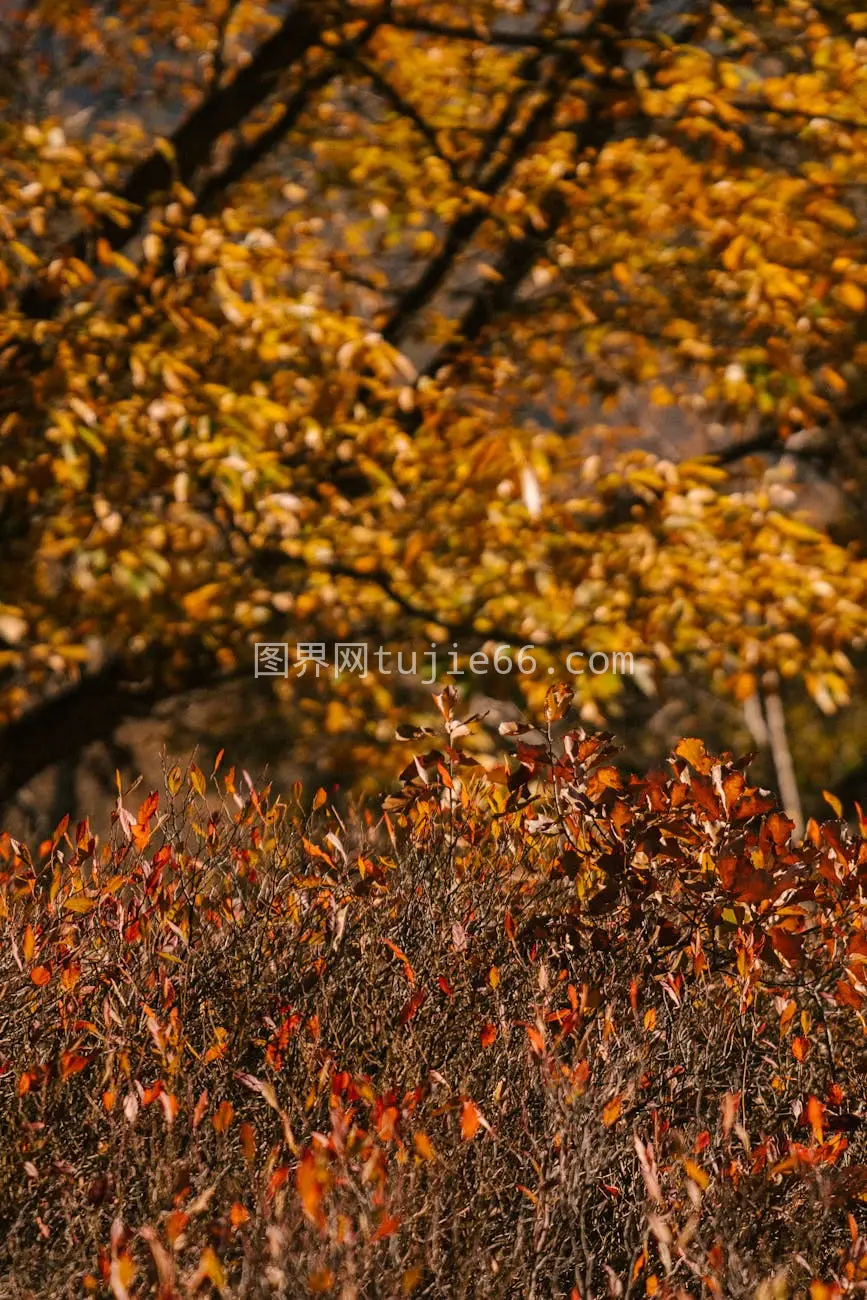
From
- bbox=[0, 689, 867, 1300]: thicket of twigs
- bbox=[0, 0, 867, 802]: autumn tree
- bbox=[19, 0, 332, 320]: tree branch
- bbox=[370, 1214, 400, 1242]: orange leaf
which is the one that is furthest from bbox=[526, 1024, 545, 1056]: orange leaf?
Answer: bbox=[19, 0, 332, 320]: tree branch

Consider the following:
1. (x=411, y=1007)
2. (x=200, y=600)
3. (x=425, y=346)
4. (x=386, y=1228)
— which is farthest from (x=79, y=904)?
(x=425, y=346)

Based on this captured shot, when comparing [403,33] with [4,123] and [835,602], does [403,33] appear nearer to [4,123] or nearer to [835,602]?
[4,123]

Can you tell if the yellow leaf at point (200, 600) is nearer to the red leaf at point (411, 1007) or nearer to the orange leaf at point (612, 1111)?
the red leaf at point (411, 1007)

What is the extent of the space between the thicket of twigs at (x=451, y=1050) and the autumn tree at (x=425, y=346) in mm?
1425

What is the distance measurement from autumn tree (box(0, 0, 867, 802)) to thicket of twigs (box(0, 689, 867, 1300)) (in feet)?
4.67

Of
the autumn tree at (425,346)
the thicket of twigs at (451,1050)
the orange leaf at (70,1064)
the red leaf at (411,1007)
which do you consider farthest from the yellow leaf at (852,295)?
the orange leaf at (70,1064)

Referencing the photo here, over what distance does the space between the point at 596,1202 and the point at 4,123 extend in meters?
4.61

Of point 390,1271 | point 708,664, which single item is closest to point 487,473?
point 708,664

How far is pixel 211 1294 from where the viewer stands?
222 centimetres

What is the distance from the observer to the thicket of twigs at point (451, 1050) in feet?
7.32

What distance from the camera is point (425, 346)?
6406 millimetres

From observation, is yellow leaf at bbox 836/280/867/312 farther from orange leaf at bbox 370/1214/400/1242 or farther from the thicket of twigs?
orange leaf at bbox 370/1214/400/1242

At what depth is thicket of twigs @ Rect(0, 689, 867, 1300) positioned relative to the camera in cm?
223

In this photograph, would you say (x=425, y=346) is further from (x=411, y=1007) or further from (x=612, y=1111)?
(x=612, y=1111)
